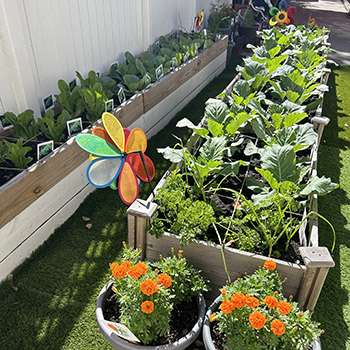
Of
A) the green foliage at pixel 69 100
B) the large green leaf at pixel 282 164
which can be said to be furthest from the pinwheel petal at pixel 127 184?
the green foliage at pixel 69 100

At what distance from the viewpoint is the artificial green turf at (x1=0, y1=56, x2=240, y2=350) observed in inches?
75.4

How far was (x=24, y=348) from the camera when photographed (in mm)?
1849

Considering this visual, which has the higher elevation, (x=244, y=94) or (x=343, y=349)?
(x=244, y=94)

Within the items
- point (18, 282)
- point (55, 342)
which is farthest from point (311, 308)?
point (18, 282)

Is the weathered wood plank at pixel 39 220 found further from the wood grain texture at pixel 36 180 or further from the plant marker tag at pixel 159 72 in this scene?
the plant marker tag at pixel 159 72

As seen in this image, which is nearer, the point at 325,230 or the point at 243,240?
the point at 243,240

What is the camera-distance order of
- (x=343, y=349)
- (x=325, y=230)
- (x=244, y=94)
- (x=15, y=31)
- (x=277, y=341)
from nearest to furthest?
1. (x=277, y=341)
2. (x=343, y=349)
3. (x=15, y=31)
4. (x=325, y=230)
5. (x=244, y=94)

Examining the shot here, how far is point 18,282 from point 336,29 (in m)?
12.9

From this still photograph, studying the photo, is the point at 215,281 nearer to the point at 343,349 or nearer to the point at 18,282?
the point at 343,349

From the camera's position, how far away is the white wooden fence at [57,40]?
2.53 meters

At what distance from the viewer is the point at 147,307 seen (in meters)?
1.48

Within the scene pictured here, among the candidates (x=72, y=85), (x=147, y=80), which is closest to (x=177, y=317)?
(x=72, y=85)

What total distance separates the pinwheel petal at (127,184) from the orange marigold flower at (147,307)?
57 centimetres

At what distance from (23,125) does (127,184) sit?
116 centimetres
